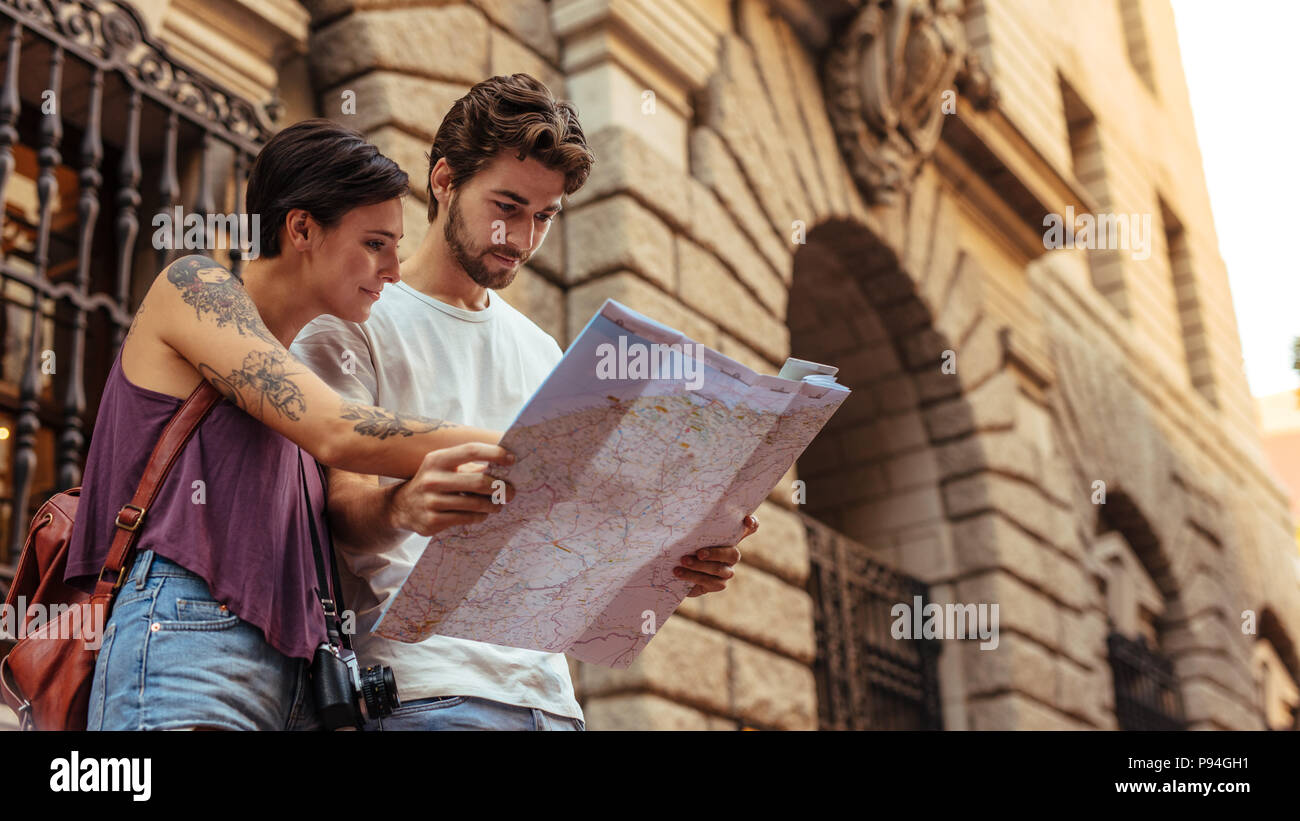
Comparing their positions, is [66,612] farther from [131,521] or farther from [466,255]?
[466,255]

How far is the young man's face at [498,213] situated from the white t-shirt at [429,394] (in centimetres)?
9

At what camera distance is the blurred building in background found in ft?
16.0

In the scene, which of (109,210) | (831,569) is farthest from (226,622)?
(831,569)

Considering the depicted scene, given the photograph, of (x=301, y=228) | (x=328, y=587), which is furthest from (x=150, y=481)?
(x=301, y=228)

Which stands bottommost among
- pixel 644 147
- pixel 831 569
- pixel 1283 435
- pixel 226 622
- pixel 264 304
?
pixel 226 622

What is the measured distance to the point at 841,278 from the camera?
8.84 meters

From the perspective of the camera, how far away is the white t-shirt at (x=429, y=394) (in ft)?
6.91

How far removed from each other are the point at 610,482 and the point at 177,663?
24.4 inches

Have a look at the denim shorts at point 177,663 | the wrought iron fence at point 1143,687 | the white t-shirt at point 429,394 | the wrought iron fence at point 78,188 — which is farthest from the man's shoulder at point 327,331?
the wrought iron fence at point 1143,687

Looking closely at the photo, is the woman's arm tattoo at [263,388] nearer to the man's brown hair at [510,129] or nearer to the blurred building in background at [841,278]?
the man's brown hair at [510,129]

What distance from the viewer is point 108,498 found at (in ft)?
6.09

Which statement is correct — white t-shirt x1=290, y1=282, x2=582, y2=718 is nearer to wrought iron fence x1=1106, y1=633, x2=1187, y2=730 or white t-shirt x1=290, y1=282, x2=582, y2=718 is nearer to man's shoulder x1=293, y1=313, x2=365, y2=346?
man's shoulder x1=293, y1=313, x2=365, y2=346
